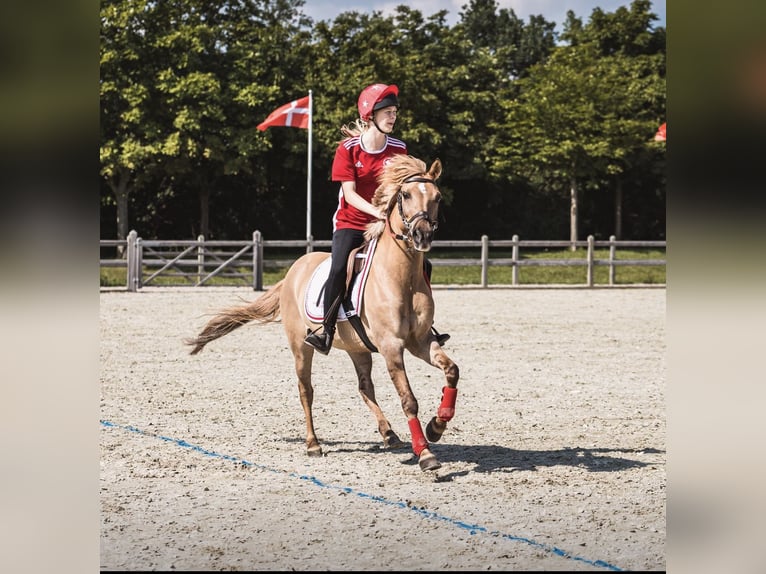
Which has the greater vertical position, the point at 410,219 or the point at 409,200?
the point at 409,200

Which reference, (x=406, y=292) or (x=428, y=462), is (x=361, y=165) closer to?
(x=406, y=292)

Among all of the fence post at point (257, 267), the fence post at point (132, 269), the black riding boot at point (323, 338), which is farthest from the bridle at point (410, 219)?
the fence post at point (132, 269)

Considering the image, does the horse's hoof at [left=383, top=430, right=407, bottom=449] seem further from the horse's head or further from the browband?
the browband

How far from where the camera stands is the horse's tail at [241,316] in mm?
7750

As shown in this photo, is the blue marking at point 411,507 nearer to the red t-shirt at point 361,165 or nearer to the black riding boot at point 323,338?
the black riding boot at point 323,338

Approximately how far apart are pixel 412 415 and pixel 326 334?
93 cm

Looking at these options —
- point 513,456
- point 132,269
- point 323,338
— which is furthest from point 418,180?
point 132,269

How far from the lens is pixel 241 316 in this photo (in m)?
7.90

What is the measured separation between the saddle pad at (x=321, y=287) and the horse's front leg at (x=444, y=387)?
0.58 m

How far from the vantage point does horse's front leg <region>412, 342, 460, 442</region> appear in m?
5.94

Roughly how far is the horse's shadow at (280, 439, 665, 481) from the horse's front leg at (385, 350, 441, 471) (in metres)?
0.14

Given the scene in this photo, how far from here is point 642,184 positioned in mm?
44844
